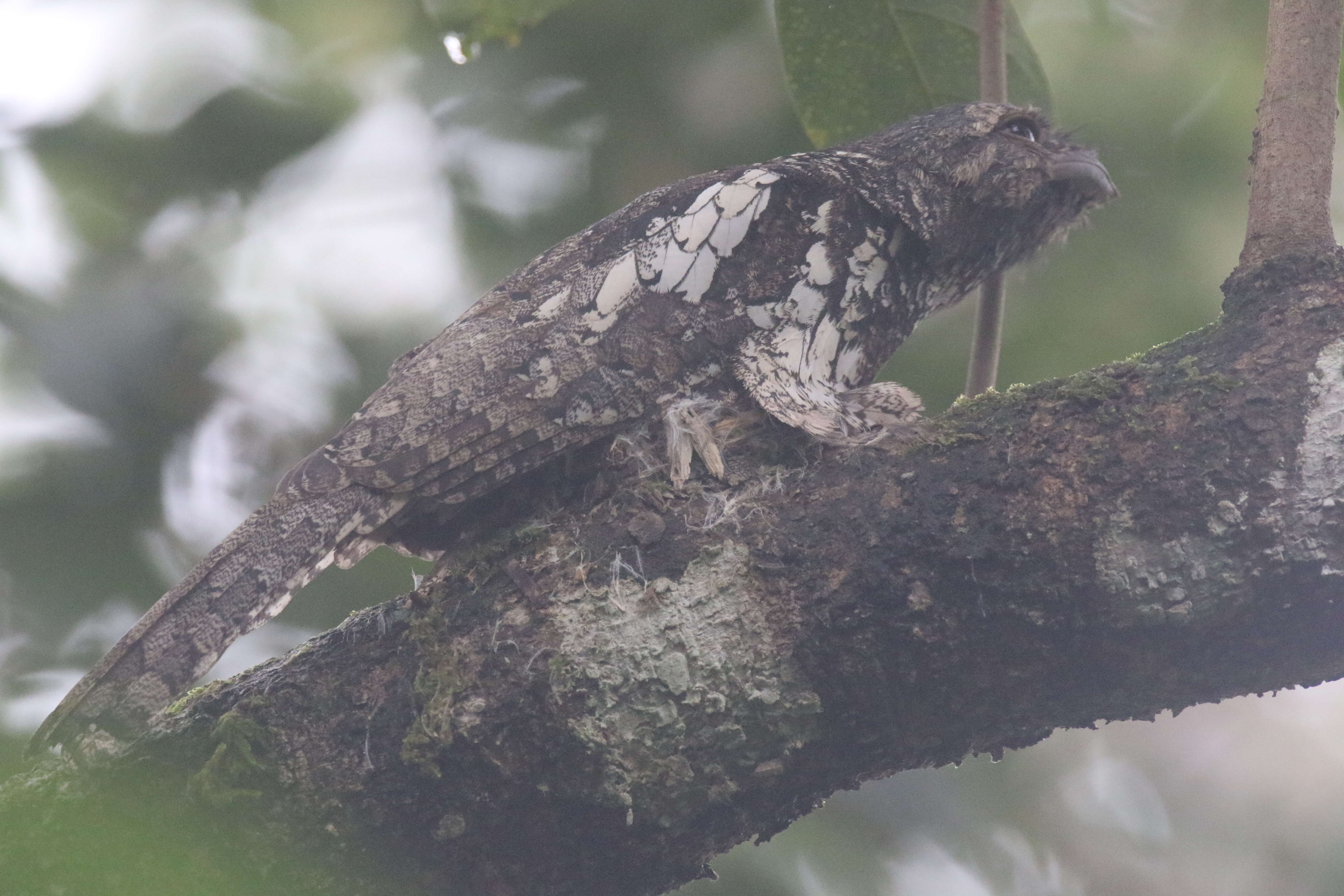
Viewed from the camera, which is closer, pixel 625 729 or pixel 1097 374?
pixel 625 729

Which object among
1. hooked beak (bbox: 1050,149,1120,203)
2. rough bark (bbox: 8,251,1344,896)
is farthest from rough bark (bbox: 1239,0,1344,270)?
hooked beak (bbox: 1050,149,1120,203)

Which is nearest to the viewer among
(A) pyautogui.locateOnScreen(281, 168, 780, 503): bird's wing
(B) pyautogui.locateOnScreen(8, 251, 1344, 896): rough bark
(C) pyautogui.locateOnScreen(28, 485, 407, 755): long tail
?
(B) pyautogui.locateOnScreen(8, 251, 1344, 896): rough bark

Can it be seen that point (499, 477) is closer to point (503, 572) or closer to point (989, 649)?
point (503, 572)

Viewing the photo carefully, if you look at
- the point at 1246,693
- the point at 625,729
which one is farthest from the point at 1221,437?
the point at 625,729

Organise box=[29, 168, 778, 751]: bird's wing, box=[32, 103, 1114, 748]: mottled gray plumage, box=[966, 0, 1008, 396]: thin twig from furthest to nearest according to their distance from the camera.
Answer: box=[966, 0, 1008, 396]: thin twig, box=[32, 103, 1114, 748]: mottled gray plumage, box=[29, 168, 778, 751]: bird's wing

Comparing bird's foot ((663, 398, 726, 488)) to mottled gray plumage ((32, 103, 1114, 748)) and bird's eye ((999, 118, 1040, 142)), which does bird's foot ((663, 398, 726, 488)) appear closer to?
mottled gray plumage ((32, 103, 1114, 748))

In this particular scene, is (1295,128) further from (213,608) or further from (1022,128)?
(213,608)
